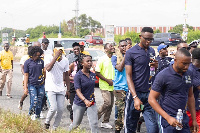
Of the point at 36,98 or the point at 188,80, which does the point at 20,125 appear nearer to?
the point at 36,98

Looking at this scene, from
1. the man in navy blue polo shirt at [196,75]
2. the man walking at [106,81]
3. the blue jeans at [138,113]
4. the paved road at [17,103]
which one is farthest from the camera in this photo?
the paved road at [17,103]

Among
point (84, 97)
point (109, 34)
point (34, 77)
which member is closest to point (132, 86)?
point (84, 97)

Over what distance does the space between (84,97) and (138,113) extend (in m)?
1.17

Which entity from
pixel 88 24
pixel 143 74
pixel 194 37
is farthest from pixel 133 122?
pixel 88 24

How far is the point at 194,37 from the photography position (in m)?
43.1

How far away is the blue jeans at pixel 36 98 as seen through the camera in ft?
30.8

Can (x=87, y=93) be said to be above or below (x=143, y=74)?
below

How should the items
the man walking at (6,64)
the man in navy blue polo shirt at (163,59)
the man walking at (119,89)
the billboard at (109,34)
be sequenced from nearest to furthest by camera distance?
the man walking at (119,89) → the man in navy blue polo shirt at (163,59) → the man walking at (6,64) → the billboard at (109,34)

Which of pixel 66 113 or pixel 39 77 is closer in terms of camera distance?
pixel 39 77

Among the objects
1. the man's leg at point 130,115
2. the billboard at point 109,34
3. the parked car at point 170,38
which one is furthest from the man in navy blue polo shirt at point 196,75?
the parked car at point 170,38

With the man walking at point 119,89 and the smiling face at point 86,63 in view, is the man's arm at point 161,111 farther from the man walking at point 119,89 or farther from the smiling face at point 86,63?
the man walking at point 119,89

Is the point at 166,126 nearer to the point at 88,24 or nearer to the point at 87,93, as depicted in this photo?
the point at 87,93

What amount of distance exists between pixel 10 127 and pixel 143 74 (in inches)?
108

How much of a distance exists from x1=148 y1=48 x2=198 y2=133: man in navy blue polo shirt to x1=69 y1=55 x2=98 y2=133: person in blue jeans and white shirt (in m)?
2.13
